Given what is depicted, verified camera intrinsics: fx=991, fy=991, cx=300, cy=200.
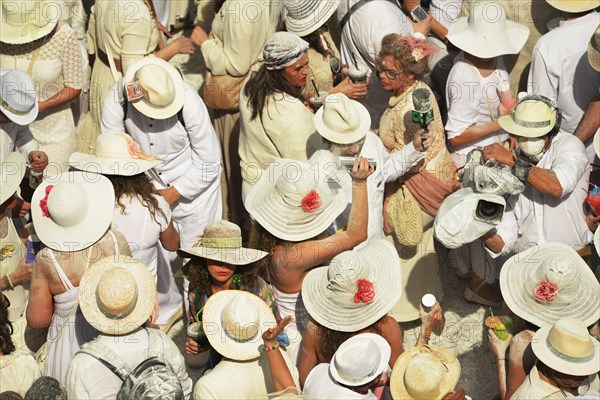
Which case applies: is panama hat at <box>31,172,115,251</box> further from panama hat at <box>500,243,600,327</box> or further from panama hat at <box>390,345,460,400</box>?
panama hat at <box>500,243,600,327</box>

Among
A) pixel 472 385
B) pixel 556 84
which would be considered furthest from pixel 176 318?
pixel 556 84

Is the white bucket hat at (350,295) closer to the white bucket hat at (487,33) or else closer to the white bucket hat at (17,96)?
the white bucket hat at (487,33)

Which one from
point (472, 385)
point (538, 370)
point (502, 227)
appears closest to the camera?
point (538, 370)

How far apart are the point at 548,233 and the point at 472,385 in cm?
129

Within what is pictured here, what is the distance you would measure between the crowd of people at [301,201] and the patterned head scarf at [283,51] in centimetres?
2

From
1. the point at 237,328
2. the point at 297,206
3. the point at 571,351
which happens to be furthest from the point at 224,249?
the point at 571,351

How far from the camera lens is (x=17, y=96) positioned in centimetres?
756

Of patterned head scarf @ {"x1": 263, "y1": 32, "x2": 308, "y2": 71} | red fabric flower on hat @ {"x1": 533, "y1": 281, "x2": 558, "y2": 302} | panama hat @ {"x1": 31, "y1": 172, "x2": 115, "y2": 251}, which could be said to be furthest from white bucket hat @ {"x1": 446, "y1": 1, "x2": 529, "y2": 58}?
panama hat @ {"x1": 31, "y1": 172, "x2": 115, "y2": 251}

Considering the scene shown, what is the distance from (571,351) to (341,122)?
235 centimetres

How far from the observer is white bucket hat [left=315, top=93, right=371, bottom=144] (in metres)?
6.84

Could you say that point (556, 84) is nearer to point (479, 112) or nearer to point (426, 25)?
point (479, 112)

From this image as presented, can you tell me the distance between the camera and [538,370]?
→ 5520 millimetres

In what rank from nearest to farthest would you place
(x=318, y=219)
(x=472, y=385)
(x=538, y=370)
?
(x=538, y=370)
(x=318, y=219)
(x=472, y=385)

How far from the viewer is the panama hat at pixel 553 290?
5.78 meters
